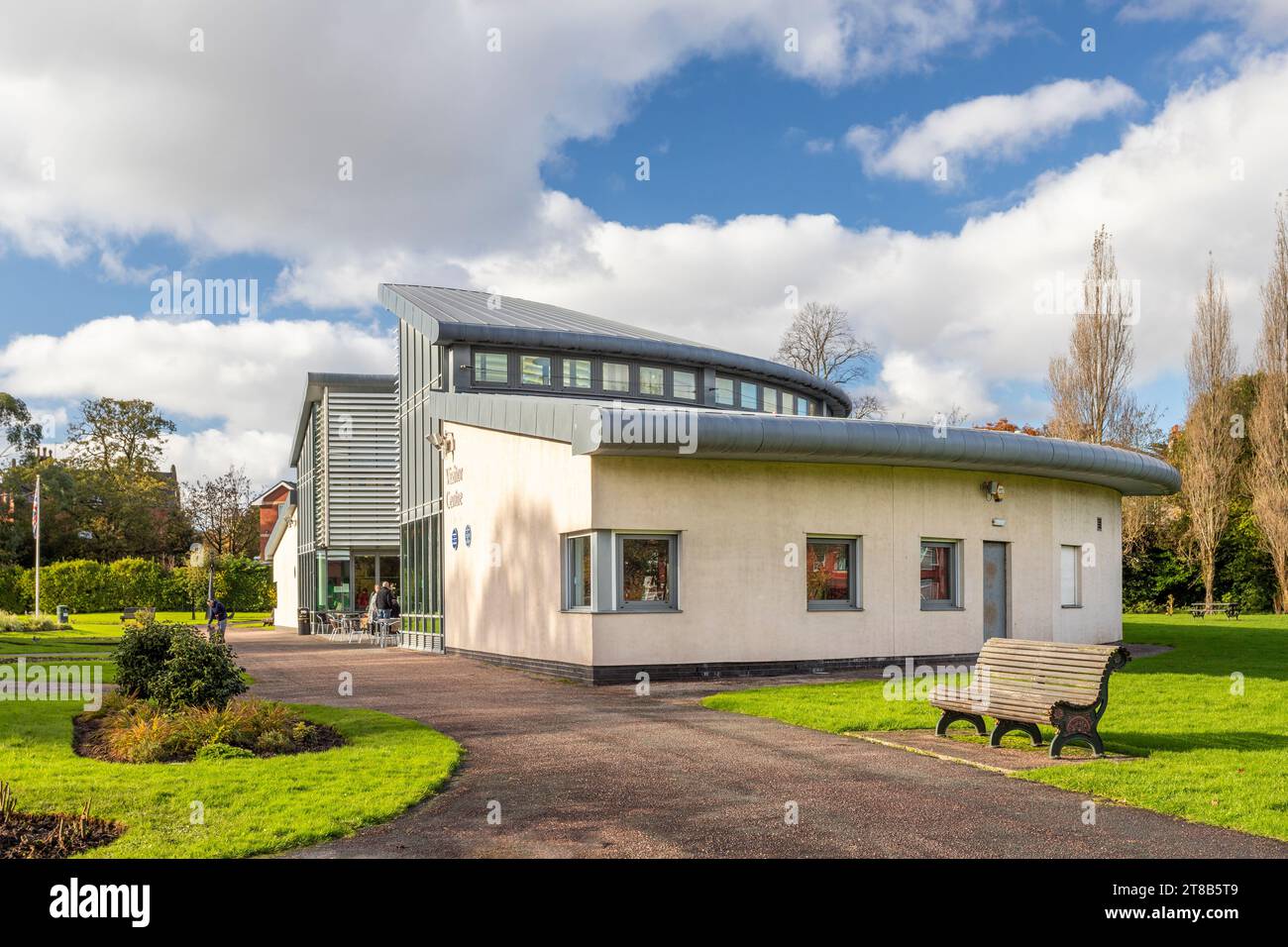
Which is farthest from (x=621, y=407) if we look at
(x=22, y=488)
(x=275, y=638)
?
(x=22, y=488)

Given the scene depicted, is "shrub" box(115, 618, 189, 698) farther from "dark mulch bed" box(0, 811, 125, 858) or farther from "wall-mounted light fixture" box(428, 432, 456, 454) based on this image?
"wall-mounted light fixture" box(428, 432, 456, 454)

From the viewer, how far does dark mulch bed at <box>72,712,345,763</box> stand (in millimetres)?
9383

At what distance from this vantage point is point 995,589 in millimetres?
19516

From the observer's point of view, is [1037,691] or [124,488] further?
[124,488]

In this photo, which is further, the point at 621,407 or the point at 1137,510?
the point at 1137,510

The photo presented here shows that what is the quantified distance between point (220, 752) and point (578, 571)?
26.9 feet

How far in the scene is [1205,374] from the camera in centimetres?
4609

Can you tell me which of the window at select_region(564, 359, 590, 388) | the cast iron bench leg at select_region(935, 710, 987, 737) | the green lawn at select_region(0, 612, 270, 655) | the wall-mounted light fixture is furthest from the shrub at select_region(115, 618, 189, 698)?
the window at select_region(564, 359, 590, 388)

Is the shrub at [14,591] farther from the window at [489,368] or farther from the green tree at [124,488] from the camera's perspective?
the window at [489,368]

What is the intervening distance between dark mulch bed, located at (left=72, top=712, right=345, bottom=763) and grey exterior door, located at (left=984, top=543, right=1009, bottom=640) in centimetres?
1248

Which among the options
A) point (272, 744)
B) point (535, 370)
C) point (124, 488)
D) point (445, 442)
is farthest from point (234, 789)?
point (124, 488)

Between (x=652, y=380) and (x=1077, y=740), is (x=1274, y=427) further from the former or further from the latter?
(x=1077, y=740)

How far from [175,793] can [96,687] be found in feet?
26.5
